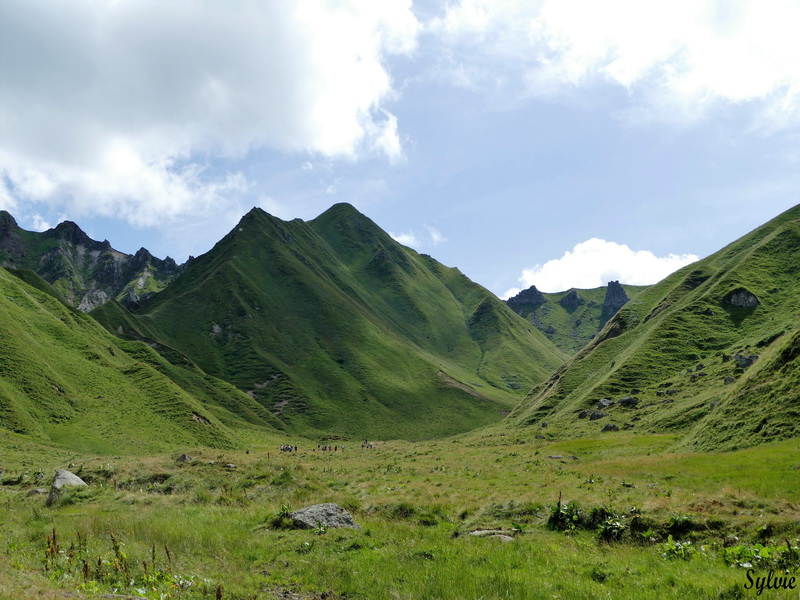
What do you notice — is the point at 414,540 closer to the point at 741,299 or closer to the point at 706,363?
the point at 706,363

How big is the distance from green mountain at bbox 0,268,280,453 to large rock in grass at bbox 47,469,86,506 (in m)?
49.0

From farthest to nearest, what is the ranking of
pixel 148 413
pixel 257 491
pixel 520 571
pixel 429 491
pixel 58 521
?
pixel 148 413, pixel 429 491, pixel 257 491, pixel 58 521, pixel 520 571

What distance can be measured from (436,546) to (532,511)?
795cm

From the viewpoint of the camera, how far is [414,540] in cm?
1819

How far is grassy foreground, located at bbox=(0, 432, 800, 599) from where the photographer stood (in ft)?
41.4

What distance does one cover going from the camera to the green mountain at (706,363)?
144 ft

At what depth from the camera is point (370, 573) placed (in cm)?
1434

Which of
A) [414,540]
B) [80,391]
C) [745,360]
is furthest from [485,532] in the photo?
[80,391]

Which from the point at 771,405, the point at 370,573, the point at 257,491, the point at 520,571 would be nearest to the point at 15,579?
the point at 370,573

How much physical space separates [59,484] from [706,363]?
366 ft

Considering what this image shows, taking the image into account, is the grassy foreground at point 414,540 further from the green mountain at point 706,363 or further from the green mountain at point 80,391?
the green mountain at point 80,391

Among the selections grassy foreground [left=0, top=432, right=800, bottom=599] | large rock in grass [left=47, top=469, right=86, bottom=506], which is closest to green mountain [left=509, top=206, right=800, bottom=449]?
grassy foreground [left=0, top=432, right=800, bottom=599]

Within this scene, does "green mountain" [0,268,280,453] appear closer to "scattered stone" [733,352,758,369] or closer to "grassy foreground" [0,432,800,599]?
"grassy foreground" [0,432,800,599]

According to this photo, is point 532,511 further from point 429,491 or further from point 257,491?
point 257,491
